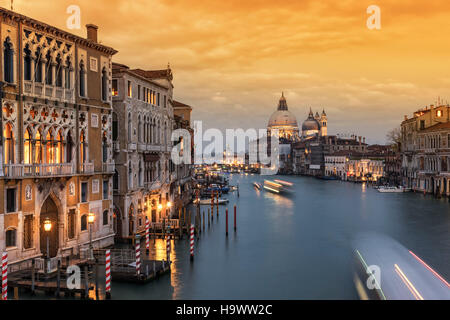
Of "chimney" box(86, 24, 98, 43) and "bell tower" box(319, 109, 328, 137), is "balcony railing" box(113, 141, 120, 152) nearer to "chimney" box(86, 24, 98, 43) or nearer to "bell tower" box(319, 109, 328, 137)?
"chimney" box(86, 24, 98, 43)

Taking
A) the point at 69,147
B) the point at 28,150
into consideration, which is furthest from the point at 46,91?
the point at 69,147

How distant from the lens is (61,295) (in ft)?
45.2

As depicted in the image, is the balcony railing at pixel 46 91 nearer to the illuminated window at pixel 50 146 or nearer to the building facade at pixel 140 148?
the illuminated window at pixel 50 146

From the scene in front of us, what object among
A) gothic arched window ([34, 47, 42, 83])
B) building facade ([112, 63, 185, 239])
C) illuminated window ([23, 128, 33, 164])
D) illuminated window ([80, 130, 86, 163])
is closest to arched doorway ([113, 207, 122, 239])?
building facade ([112, 63, 185, 239])

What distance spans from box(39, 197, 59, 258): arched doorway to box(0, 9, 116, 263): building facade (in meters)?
0.03

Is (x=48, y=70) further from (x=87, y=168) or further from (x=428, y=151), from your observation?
(x=428, y=151)

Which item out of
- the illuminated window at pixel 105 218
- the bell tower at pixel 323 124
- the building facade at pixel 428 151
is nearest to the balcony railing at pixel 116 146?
the illuminated window at pixel 105 218

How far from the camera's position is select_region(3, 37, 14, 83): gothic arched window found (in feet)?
49.2

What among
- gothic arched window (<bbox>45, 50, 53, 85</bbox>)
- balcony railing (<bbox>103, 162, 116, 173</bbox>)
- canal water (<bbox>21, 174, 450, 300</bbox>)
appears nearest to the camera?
canal water (<bbox>21, 174, 450, 300</bbox>)

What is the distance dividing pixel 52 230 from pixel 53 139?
316 cm

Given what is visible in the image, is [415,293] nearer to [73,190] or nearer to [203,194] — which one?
[73,190]

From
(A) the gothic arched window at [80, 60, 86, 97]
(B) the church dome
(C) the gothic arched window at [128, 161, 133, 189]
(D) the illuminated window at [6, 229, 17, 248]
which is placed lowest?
(D) the illuminated window at [6, 229, 17, 248]

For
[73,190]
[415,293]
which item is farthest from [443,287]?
[73,190]

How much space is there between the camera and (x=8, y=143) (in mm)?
15141
